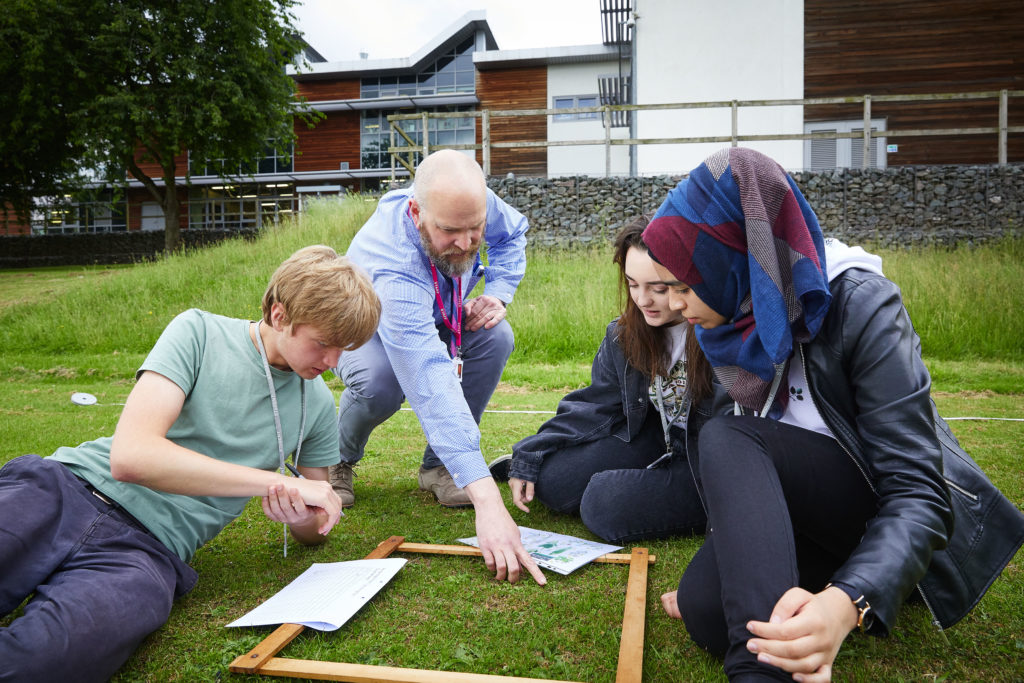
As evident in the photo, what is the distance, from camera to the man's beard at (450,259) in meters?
3.04

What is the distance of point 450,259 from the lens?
308 cm

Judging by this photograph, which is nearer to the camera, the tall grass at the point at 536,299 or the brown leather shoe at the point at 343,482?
the brown leather shoe at the point at 343,482

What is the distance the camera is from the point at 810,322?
1640 mm

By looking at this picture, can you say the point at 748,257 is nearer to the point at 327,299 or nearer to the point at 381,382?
the point at 327,299

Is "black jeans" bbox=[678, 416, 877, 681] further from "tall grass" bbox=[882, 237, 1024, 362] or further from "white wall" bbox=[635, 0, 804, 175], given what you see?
"white wall" bbox=[635, 0, 804, 175]

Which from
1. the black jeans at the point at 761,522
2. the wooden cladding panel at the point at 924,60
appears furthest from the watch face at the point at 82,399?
the wooden cladding panel at the point at 924,60

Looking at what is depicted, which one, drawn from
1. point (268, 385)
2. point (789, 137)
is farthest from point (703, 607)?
point (789, 137)

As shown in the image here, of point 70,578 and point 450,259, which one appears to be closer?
point 70,578

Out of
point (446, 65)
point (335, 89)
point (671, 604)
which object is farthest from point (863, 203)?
point (335, 89)

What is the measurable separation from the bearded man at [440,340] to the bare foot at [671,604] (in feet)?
1.34

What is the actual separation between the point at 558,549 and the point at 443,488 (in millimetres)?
890

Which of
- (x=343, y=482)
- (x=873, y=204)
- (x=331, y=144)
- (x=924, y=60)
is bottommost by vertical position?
(x=343, y=482)

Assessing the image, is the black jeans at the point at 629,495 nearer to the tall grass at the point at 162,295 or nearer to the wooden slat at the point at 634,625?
the wooden slat at the point at 634,625

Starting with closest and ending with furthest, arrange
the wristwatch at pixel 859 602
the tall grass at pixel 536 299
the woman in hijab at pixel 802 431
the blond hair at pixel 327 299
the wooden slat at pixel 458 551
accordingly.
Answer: the wristwatch at pixel 859 602 < the woman in hijab at pixel 802 431 < the blond hair at pixel 327 299 < the wooden slat at pixel 458 551 < the tall grass at pixel 536 299
